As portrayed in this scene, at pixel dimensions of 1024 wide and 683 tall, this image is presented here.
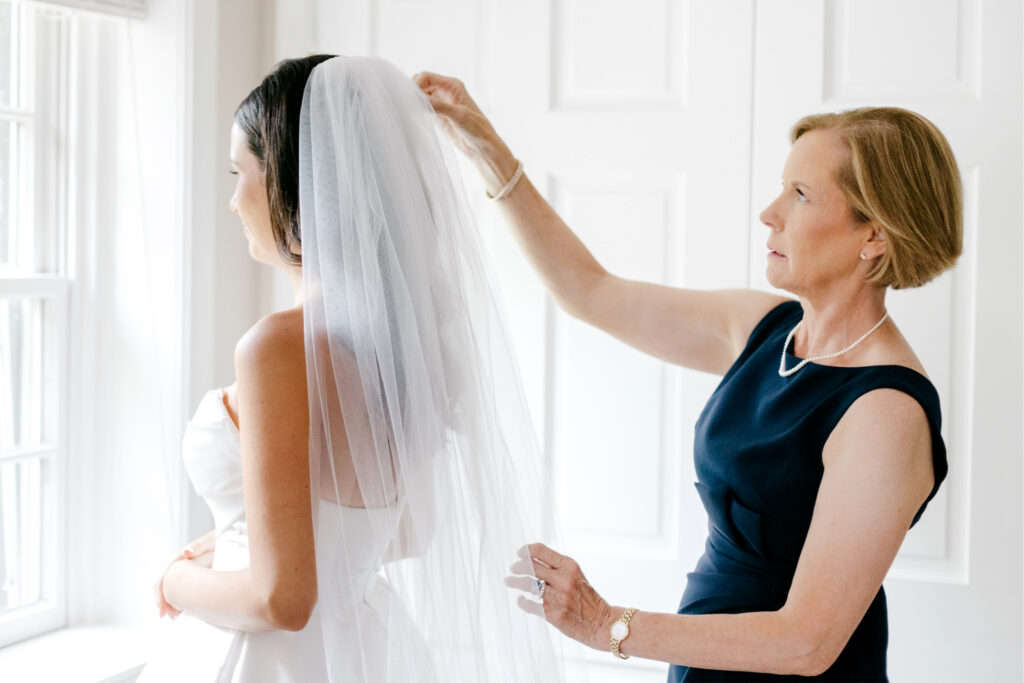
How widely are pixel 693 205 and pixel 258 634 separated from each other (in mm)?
1215

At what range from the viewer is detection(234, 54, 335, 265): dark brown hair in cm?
134

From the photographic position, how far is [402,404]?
1296 millimetres

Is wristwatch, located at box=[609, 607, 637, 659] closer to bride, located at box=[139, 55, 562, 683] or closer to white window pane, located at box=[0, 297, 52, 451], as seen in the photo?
bride, located at box=[139, 55, 562, 683]

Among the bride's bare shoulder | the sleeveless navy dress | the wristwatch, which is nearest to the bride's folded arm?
the bride's bare shoulder

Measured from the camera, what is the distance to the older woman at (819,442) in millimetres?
1338

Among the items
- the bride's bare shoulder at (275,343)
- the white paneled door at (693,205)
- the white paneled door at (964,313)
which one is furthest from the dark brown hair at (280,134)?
the white paneled door at (964,313)

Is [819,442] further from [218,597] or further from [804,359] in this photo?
[218,597]

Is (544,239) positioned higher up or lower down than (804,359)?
higher up

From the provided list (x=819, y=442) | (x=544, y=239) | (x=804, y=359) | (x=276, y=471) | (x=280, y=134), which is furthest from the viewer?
(x=544, y=239)

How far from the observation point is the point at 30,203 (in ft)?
6.95

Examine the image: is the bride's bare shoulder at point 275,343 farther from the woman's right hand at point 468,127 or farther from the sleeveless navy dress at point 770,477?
the sleeveless navy dress at point 770,477

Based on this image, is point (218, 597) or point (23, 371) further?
point (23, 371)

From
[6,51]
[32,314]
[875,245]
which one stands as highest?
[6,51]

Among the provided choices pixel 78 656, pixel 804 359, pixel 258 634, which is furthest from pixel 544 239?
pixel 78 656
